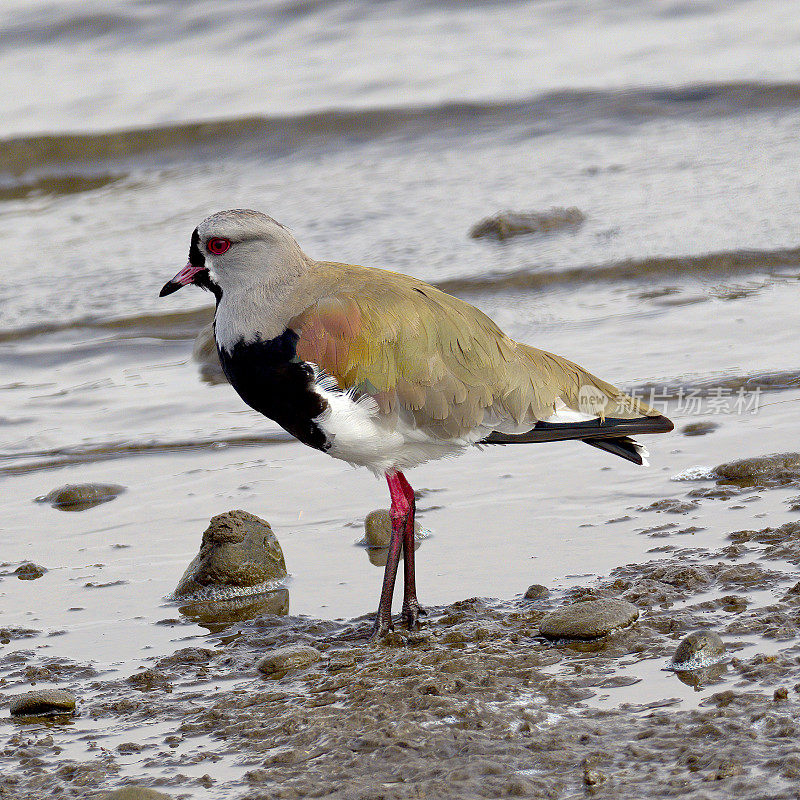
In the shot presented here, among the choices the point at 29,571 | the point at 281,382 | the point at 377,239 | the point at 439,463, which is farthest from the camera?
the point at 377,239

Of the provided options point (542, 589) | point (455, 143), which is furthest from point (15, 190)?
point (542, 589)

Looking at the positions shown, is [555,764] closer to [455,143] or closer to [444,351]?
[444,351]

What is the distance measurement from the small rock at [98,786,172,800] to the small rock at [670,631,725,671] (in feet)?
5.36

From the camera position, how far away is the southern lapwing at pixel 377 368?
448 cm

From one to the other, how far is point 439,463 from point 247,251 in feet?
6.58

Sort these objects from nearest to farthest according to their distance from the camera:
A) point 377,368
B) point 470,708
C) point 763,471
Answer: point 470,708
point 377,368
point 763,471

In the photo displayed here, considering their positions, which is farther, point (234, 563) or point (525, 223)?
point (525, 223)

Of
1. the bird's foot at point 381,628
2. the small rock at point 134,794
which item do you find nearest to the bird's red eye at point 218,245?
the bird's foot at point 381,628

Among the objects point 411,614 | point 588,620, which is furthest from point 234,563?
point 588,620

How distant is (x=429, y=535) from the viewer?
17.8 feet

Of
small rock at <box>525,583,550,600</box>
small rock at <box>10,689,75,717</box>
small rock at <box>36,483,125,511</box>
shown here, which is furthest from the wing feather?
small rock at <box>36,483,125,511</box>

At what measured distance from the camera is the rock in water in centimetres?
494

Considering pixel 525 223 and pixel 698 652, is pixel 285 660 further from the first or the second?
pixel 525 223

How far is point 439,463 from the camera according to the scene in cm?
631
